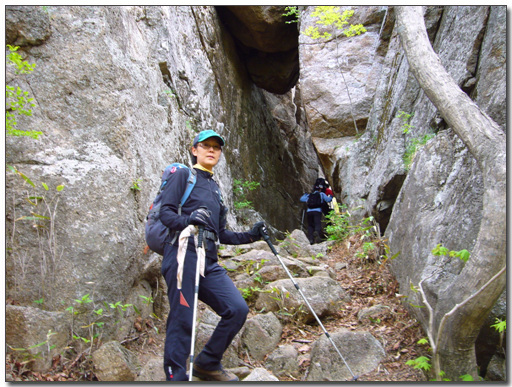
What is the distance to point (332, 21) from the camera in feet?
41.6

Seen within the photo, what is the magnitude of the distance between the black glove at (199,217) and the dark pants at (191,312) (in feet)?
0.85

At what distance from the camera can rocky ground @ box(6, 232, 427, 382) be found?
412 cm

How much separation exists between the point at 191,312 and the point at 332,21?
37.2ft

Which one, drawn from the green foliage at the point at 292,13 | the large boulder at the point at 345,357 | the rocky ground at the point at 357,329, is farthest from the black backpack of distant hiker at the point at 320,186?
the large boulder at the point at 345,357

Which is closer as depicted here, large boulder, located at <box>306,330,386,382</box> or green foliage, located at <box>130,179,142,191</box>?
large boulder, located at <box>306,330,386,382</box>

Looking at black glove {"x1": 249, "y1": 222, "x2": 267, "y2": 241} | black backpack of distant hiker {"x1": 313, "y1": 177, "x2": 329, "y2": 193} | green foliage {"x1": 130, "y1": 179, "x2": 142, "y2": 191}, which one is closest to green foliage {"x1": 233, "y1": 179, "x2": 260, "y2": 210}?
black backpack of distant hiker {"x1": 313, "y1": 177, "x2": 329, "y2": 193}

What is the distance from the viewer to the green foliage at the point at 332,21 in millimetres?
12427

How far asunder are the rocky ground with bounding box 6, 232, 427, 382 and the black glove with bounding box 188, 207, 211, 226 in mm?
1901

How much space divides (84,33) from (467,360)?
5.85 meters

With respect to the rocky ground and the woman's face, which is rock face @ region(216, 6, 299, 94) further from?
the woman's face

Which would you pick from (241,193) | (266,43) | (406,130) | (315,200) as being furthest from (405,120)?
(266,43)

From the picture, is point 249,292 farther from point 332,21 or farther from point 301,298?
point 332,21

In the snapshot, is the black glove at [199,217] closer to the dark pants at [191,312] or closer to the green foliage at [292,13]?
the dark pants at [191,312]

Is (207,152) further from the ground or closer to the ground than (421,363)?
further from the ground
